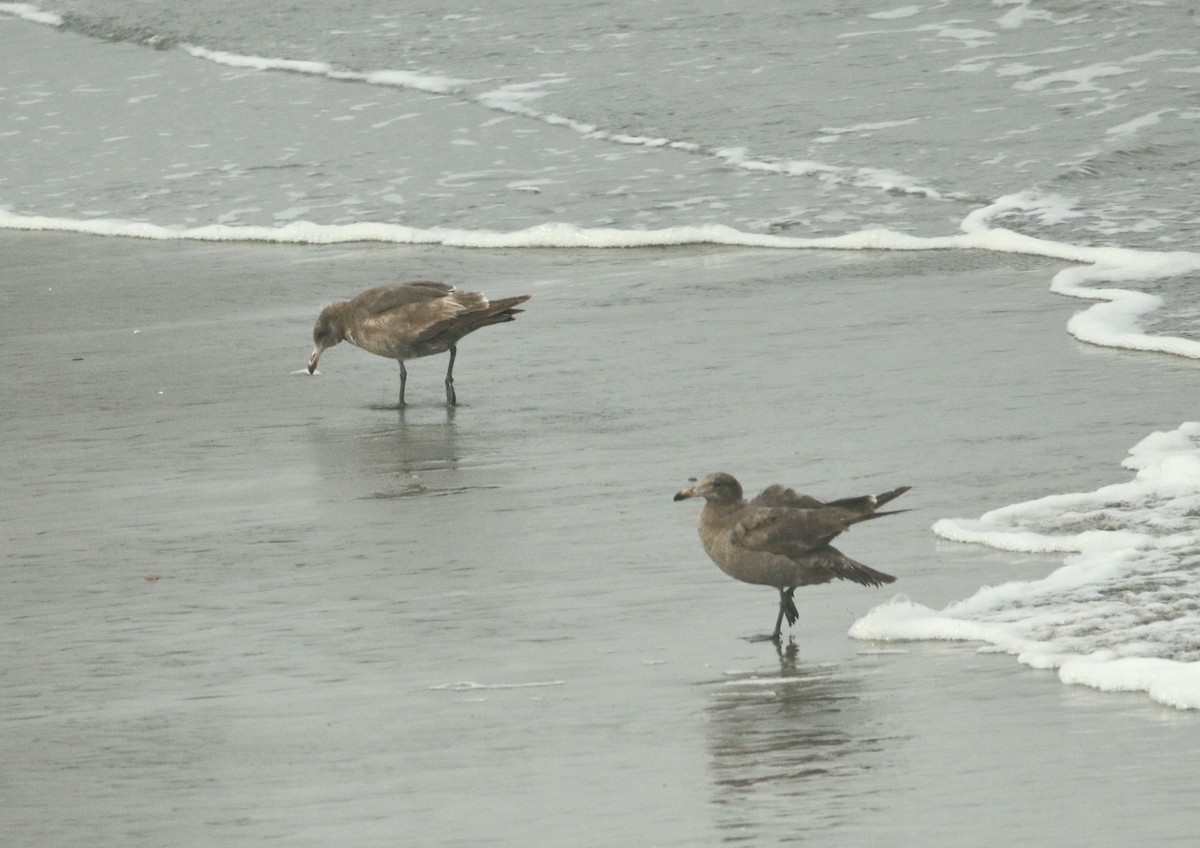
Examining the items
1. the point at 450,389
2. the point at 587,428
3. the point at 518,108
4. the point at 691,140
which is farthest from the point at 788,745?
the point at 518,108

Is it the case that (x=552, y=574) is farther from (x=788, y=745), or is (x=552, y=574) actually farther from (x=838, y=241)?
(x=838, y=241)

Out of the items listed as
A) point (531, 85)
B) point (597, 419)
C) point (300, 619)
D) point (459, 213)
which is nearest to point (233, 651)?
point (300, 619)

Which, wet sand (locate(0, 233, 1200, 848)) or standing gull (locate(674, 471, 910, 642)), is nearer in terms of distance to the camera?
wet sand (locate(0, 233, 1200, 848))

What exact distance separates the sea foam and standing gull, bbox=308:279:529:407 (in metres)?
3.33

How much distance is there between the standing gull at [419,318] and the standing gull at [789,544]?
11.9ft

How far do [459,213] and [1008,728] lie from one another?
10426mm

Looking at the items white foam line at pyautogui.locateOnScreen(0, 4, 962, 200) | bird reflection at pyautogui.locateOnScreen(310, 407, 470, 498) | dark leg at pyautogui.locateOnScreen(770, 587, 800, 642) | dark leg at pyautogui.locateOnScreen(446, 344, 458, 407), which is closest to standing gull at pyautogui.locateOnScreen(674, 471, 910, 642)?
dark leg at pyautogui.locateOnScreen(770, 587, 800, 642)

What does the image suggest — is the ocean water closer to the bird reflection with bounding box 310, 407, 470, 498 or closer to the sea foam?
the sea foam

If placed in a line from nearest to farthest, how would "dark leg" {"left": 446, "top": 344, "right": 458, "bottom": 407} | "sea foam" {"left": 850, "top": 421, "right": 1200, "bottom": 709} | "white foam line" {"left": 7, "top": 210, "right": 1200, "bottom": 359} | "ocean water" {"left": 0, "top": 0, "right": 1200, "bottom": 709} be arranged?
1. "sea foam" {"left": 850, "top": 421, "right": 1200, "bottom": 709}
2. "dark leg" {"left": 446, "top": 344, "right": 458, "bottom": 407}
3. "white foam line" {"left": 7, "top": 210, "right": 1200, "bottom": 359}
4. "ocean water" {"left": 0, "top": 0, "right": 1200, "bottom": 709}

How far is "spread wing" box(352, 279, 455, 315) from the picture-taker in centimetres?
978

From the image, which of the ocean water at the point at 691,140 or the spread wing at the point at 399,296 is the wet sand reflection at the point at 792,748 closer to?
the ocean water at the point at 691,140

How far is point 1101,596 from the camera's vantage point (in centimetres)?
609

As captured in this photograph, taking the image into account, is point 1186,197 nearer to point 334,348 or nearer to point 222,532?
point 334,348

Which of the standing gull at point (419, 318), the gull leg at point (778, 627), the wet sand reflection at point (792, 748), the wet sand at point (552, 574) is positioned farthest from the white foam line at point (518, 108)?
the wet sand reflection at point (792, 748)
